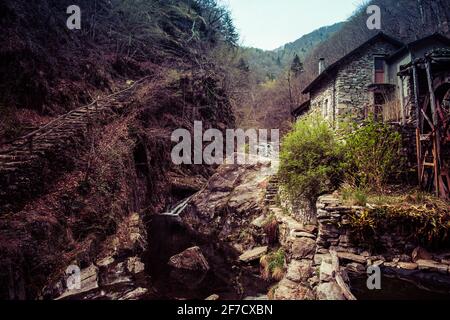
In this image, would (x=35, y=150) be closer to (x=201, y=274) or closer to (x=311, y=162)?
(x=201, y=274)

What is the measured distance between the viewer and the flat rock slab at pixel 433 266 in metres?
6.08

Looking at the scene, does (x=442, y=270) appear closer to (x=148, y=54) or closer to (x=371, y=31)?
(x=148, y=54)

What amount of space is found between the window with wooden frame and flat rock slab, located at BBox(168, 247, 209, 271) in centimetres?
1659

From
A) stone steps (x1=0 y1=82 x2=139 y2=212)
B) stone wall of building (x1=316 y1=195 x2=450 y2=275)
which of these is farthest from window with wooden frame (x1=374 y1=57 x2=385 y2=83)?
stone steps (x1=0 y1=82 x2=139 y2=212)

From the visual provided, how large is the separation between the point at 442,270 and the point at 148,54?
21396 mm

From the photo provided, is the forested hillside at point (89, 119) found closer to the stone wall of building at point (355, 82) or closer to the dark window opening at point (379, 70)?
the stone wall of building at point (355, 82)

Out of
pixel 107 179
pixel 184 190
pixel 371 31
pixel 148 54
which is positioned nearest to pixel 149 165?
pixel 184 190

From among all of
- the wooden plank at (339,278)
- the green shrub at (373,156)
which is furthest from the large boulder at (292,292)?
the green shrub at (373,156)

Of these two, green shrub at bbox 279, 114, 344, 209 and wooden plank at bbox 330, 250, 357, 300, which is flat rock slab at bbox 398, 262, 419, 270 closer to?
wooden plank at bbox 330, 250, 357, 300

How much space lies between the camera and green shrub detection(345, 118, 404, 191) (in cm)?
760

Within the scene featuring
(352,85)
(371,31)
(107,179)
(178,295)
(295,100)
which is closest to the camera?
(178,295)

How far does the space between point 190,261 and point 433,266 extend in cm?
655

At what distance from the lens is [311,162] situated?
8.30 m

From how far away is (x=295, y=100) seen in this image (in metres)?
31.5
